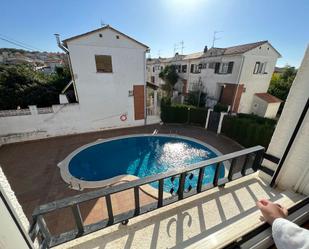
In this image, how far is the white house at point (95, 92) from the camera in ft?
29.8

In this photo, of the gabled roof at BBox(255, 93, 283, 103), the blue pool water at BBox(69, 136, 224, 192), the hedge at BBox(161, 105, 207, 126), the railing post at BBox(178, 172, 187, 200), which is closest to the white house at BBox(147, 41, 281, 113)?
the gabled roof at BBox(255, 93, 283, 103)

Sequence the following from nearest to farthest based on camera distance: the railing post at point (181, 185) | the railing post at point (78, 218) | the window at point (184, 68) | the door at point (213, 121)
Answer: the railing post at point (78, 218)
the railing post at point (181, 185)
the door at point (213, 121)
the window at point (184, 68)

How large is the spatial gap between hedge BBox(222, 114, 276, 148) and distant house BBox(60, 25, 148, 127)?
6365 millimetres

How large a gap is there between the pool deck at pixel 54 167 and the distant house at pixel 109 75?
1482 mm

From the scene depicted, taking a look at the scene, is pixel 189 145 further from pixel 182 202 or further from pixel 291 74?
pixel 291 74

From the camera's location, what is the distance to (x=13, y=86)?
970 cm

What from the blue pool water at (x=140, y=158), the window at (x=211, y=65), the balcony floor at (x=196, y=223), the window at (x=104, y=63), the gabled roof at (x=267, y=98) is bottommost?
the blue pool water at (x=140, y=158)

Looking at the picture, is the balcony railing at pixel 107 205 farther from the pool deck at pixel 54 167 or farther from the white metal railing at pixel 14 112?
the white metal railing at pixel 14 112

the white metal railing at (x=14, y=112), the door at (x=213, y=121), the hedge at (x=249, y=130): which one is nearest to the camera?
the hedge at (x=249, y=130)

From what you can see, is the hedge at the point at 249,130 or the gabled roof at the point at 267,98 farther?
the gabled roof at the point at 267,98

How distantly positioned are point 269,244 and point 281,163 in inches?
47.7

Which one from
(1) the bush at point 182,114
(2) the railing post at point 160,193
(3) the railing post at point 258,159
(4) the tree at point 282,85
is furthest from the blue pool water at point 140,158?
(4) the tree at point 282,85

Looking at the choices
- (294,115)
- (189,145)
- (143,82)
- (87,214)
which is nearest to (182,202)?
(294,115)

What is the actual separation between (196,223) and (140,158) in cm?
677
